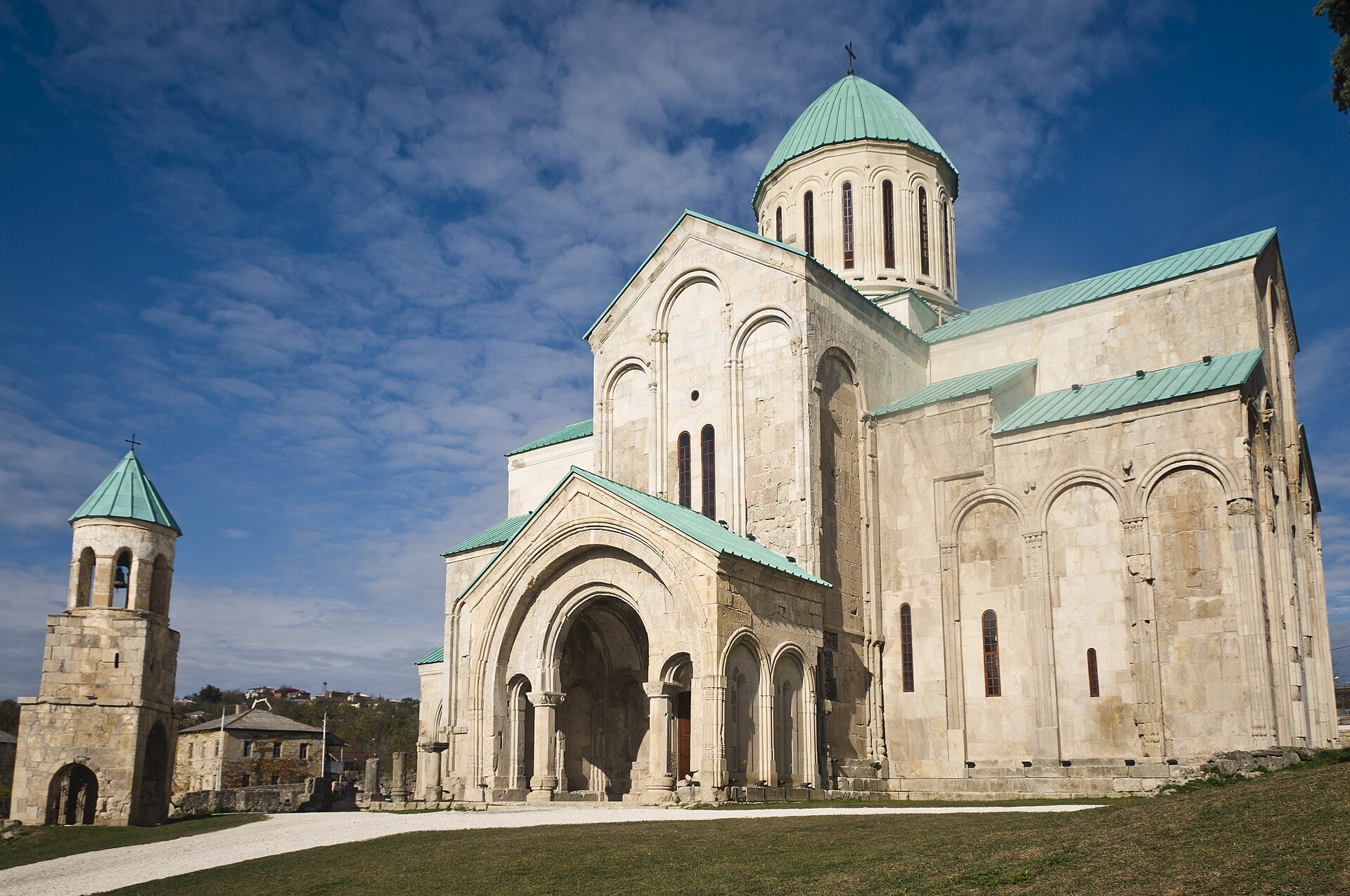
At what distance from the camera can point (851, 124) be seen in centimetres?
3341

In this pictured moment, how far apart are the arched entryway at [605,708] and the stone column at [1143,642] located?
35.8ft

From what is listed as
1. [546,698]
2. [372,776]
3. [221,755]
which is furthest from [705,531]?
[221,755]

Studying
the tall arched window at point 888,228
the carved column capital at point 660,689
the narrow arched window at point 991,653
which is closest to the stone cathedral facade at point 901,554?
the narrow arched window at point 991,653

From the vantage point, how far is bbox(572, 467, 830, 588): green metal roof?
21922 millimetres

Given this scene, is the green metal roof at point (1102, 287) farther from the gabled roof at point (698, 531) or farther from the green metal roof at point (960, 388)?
the gabled roof at point (698, 531)

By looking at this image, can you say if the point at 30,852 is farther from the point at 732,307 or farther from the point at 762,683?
the point at 732,307

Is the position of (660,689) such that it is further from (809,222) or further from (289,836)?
(809,222)

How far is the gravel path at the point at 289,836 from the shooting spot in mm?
16891

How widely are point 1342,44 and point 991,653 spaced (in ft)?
48.5

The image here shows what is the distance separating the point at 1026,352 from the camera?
2850cm

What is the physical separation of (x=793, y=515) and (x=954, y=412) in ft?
15.8

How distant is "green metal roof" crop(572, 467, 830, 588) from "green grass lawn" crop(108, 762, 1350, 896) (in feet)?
21.7

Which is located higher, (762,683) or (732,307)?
(732,307)

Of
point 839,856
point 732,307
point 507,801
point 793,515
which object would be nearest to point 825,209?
point 732,307
